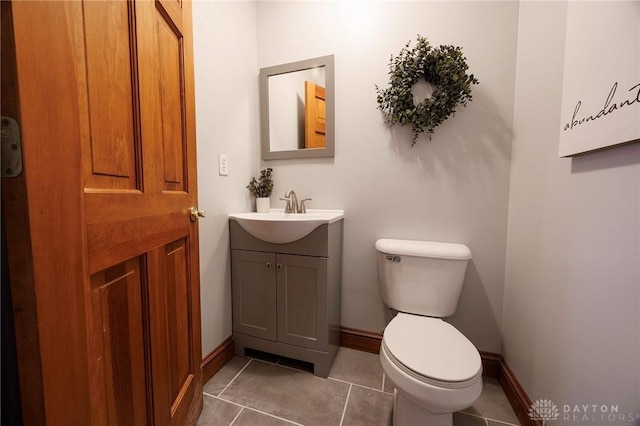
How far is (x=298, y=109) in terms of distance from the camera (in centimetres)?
160

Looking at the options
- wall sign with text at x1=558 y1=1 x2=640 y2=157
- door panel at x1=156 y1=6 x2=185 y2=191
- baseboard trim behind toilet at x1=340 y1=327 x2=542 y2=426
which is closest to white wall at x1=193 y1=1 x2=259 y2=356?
door panel at x1=156 y1=6 x2=185 y2=191

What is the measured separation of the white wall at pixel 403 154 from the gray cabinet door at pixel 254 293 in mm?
460

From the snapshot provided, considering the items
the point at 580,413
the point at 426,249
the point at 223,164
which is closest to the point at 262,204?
the point at 223,164

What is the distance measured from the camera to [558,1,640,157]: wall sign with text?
0.59 meters

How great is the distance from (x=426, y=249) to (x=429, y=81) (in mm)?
894

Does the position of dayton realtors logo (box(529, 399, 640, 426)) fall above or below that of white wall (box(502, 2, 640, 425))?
below

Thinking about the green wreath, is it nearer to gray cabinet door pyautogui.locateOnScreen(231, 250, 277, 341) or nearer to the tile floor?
gray cabinet door pyautogui.locateOnScreen(231, 250, 277, 341)

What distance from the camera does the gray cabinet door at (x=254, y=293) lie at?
136 cm

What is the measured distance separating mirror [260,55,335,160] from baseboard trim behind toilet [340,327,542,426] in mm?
1164

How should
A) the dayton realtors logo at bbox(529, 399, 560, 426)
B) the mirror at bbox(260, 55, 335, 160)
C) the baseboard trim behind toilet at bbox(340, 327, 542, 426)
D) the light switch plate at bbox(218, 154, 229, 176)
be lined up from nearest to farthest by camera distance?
1. the dayton realtors logo at bbox(529, 399, 560, 426)
2. the baseboard trim behind toilet at bbox(340, 327, 542, 426)
3. the light switch plate at bbox(218, 154, 229, 176)
4. the mirror at bbox(260, 55, 335, 160)

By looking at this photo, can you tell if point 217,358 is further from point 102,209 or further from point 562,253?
point 562,253

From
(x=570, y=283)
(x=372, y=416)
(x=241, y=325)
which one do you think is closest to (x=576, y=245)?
(x=570, y=283)

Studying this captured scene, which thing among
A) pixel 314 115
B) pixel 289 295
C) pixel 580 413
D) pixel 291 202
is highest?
pixel 314 115

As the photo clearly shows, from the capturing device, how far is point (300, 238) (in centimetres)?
125
